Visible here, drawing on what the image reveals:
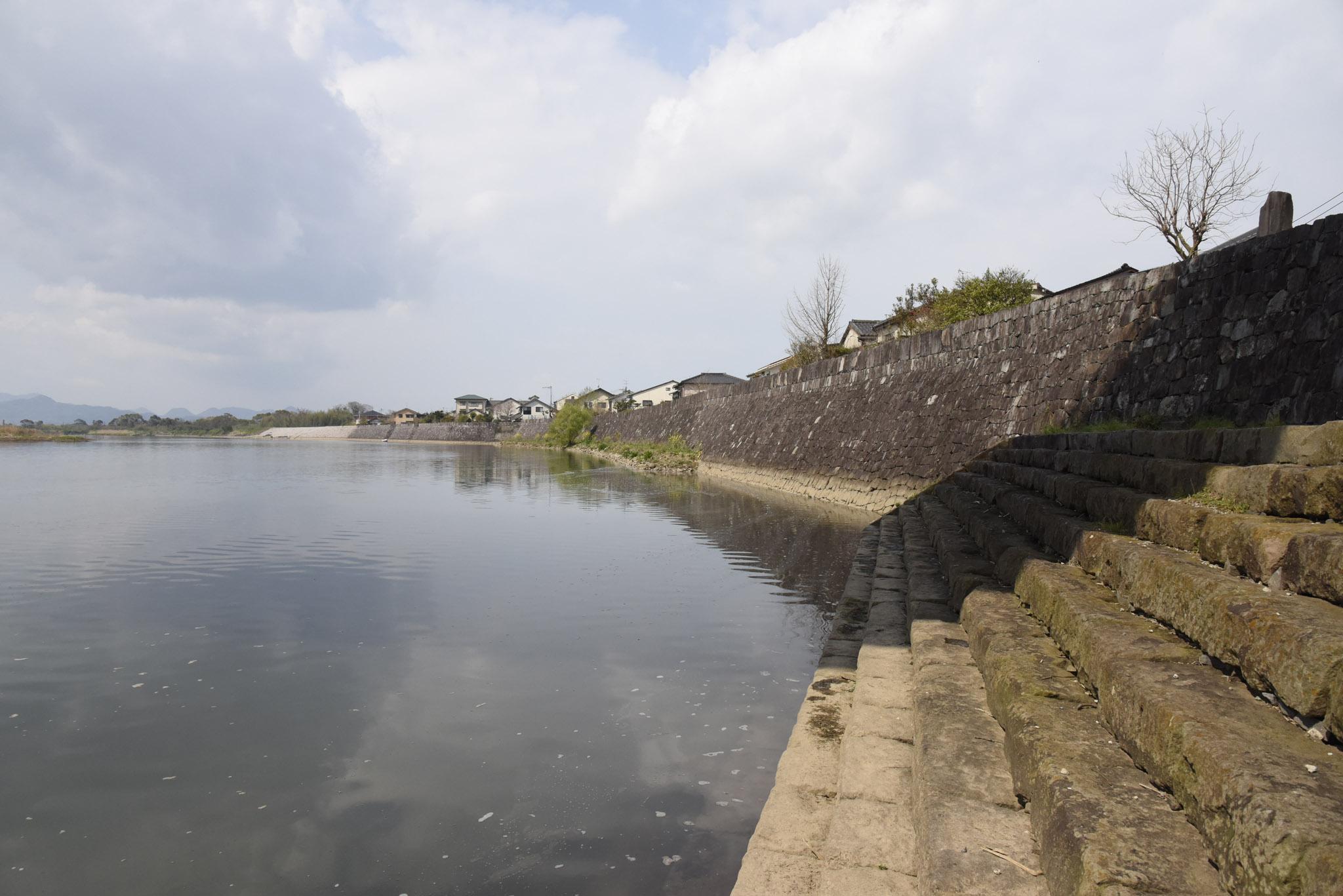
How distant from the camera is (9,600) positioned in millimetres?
8125

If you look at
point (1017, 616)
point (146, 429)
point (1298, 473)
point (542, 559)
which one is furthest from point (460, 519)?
point (146, 429)

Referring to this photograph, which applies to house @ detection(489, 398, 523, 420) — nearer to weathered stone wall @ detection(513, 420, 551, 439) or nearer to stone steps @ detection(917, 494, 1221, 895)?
weathered stone wall @ detection(513, 420, 551, 439)

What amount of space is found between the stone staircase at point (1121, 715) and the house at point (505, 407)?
11556cm

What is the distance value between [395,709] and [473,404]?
122m

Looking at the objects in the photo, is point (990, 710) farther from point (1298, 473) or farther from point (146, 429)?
point (146, 429)

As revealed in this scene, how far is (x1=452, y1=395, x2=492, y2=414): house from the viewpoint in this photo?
400 feet

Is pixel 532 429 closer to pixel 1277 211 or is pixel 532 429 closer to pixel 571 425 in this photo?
pixel 571 425

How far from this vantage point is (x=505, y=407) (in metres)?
123

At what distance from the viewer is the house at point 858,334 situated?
146 feet

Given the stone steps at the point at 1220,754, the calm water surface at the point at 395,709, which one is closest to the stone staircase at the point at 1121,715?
the stone steps at the point at 1220,754

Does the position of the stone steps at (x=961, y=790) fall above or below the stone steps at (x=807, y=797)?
above

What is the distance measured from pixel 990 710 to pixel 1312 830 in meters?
1.96

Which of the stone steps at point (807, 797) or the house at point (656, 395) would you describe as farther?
the house at point (656, 395)

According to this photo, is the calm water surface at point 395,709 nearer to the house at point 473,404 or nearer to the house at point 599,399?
the house at point 599,399
